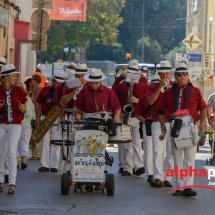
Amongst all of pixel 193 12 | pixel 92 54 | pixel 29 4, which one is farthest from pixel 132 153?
pixel 92 54

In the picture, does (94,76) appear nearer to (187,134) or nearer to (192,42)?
(187,134)

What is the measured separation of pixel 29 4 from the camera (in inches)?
1704

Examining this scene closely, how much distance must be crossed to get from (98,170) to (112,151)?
13575 millimetres

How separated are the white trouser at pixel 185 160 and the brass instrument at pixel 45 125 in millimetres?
5061

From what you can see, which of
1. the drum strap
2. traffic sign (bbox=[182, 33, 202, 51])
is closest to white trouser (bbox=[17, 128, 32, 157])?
the drum strap

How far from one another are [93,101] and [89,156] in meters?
1.03

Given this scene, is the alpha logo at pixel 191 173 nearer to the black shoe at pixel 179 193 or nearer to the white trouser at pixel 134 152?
the black shoe at pixel 179 193

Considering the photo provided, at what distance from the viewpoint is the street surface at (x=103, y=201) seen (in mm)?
13711

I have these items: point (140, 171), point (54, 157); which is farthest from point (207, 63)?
point (140, 171)

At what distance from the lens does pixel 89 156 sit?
15.8 metres

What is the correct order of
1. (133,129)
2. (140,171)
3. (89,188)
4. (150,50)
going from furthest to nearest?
(150,50) < (133,129) < (140,171) < (89,188)

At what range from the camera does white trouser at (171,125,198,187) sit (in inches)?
616

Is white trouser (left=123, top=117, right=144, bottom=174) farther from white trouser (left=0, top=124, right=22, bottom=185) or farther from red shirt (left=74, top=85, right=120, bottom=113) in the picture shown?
white trouser (left=0, top=124, right=22, bottom=185)

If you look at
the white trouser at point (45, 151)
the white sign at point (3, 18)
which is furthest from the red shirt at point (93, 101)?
the white sign at point (3, 18)
